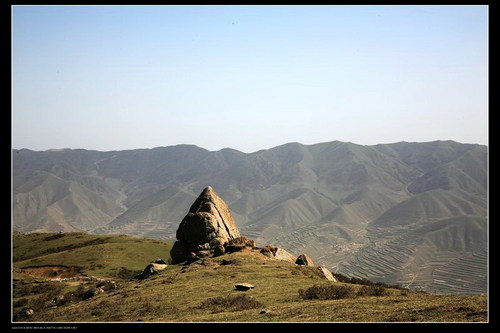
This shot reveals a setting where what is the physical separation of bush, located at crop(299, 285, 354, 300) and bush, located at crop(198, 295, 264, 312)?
3605 millimetres

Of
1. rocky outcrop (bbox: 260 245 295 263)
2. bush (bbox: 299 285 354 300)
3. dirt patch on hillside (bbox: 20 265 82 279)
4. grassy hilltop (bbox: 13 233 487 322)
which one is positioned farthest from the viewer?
dirt patch on hillside (bbox: 20 265 82 279)

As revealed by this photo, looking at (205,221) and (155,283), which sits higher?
(205,221)

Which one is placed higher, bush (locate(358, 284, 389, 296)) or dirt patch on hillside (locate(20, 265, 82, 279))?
bush (locate(358, 284, 389, 296))

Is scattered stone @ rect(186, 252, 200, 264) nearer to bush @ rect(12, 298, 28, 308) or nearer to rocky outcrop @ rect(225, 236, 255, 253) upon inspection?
rocky outcrop @ rect(225, 236, 255, 253)

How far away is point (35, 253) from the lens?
104 m

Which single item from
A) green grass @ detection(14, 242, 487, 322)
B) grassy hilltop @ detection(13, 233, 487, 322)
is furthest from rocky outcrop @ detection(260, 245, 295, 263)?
green grass @ detection(14, 242, 487, 322)

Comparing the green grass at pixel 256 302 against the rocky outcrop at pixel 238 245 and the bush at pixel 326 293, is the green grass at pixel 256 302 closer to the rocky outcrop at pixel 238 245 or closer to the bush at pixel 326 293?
the bush at pixel 326 293

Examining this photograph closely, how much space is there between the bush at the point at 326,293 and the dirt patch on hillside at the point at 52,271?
54.3m

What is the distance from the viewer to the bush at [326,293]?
31.1 metres

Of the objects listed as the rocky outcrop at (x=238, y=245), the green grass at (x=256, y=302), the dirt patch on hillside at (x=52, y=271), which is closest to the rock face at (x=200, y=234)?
the rocky outcrop at (x=238, y=245)

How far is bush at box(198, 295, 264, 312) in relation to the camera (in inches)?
1142
